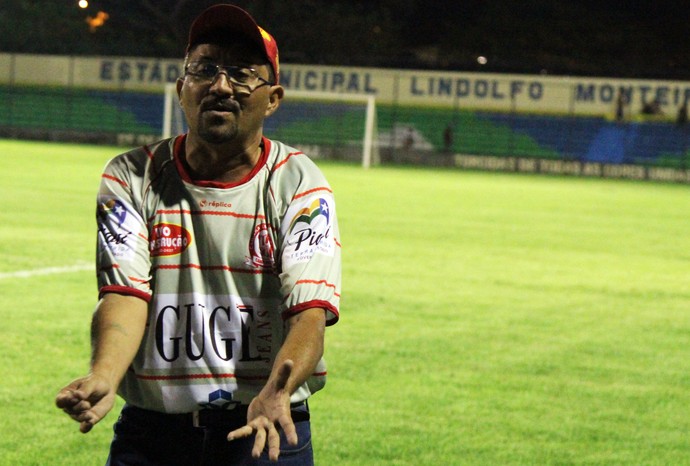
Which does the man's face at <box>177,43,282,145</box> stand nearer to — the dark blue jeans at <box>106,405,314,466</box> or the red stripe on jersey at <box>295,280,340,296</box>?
the red stripe on jersey at <box>295,280,340,296</box>

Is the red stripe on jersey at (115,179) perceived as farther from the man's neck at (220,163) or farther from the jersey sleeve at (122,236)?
the man's neck at (220,163)

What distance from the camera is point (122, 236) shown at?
3.50 metres

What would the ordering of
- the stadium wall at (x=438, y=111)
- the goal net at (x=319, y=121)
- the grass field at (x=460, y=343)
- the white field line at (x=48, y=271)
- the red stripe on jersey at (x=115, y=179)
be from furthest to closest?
the goal net at (x=319, y=121) → the stadium wall at (x=438, y=111) → the white field line at (x=48, y=271) → the grass field at (x=460, y=343) → the red stripe on jersey at (x=115, y=179)

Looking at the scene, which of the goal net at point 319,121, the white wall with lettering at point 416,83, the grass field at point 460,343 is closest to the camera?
the grass field at point 460,343

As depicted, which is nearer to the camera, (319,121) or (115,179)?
(115,179)

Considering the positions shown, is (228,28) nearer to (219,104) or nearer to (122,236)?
(219,104)

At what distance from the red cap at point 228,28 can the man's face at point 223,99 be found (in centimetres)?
3

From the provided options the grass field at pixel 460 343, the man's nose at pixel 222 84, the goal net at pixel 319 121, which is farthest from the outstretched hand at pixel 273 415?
the goal net at pixel 319 121

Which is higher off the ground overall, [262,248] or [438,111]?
[438,111]

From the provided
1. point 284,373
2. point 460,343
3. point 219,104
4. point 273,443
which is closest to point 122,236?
point 219,104

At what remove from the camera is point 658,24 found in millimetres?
62312

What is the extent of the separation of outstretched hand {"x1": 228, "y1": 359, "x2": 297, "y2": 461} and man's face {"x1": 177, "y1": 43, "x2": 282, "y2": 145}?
75cm

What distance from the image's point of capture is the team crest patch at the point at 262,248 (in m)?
3.51

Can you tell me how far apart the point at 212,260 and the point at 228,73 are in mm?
502
